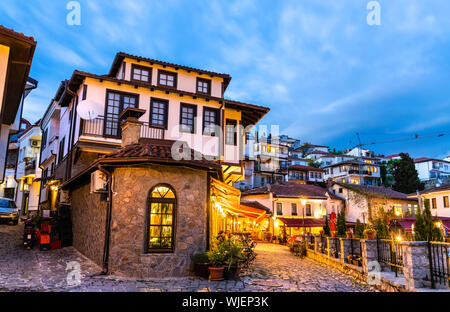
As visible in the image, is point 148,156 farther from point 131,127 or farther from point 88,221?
point 88,221

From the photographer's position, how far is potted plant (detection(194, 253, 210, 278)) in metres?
9.63

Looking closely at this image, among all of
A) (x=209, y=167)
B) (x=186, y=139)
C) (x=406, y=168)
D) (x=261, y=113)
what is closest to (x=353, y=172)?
(x=406, y=168)

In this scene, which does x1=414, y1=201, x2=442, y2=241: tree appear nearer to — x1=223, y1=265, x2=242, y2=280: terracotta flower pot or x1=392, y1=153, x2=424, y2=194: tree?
x1=223, y1=265, x2=242, y2=280: terracotta flower pot

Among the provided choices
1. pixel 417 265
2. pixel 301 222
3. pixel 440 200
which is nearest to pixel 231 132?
pixel 417 265

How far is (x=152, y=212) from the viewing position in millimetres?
9859

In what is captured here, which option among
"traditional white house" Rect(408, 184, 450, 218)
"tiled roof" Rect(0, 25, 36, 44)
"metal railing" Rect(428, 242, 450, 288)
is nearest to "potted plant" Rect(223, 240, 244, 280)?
"metal railing" Rect(428, 242, 450, 288)

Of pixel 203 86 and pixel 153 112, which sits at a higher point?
pixel 203 86

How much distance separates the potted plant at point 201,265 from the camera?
963 cm

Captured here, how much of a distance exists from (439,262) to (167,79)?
16.5 m

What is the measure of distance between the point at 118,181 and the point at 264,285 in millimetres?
5269

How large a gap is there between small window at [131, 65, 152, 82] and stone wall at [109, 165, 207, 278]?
1047 cm

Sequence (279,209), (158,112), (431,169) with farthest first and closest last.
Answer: (431,169)
(279,209)
(158,112)

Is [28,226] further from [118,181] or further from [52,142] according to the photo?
[52,142]

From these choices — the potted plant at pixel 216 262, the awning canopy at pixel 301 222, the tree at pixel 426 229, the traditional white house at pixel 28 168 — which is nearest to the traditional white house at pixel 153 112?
the potted plant at pixel 216 262
